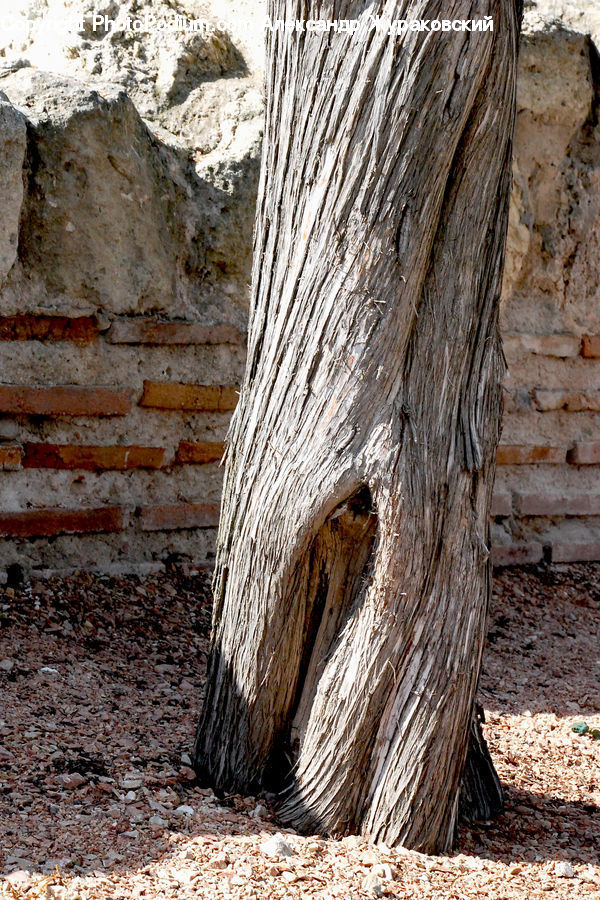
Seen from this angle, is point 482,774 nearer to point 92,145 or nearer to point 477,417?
point 477,417

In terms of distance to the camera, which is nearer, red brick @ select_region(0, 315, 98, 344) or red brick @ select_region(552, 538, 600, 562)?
red brick @ select_region(0, 315, 98, 344)

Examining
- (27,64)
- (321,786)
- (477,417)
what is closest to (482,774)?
(321,786)

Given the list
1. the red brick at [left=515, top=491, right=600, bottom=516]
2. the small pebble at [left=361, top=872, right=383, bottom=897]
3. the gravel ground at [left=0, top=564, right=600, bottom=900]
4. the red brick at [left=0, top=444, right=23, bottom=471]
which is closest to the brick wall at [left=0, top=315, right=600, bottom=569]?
the red brick at [left=0, top=444, right=23, bottom=471]

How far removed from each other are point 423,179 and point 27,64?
228 centimetres

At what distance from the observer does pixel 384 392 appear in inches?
76.9

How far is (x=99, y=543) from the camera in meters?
3.25

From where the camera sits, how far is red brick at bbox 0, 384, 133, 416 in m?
3.07

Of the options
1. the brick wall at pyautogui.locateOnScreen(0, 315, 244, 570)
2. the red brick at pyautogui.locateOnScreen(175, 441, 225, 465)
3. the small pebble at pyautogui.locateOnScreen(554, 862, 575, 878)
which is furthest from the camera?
the red brick at pyautogui.locateOnScreen(175, 441, 225, 465)

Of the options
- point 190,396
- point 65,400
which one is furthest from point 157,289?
point 65,400

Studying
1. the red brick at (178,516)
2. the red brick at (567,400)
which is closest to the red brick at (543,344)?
the red brick at (567,400)

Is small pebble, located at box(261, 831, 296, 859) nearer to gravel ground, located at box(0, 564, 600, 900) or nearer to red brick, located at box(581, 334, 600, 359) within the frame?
gravel ground, located at box(0, 564, 600, 900)

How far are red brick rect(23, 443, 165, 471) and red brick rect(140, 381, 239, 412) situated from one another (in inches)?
6.7

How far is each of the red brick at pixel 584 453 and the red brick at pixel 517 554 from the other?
Answer: 0.41 metres

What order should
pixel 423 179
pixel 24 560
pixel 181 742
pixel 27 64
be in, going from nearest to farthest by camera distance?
1. pixel 423 179
2. pixel 181 742
3. pixel 24 560
4. pixel 27 64
